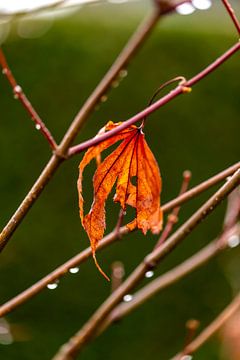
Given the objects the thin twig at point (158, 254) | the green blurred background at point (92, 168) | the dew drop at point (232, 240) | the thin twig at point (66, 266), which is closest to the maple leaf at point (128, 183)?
the thin twig at point (158, 254)

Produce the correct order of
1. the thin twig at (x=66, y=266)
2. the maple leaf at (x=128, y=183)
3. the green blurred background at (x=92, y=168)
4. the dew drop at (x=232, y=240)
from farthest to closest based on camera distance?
1. the green blurred background at (x=92, y=168)
2. the dew drop at (x=232, y=240)
3. the thin twig at (x=66, y=266)
4. the maple leaf at (x=128, y=183)

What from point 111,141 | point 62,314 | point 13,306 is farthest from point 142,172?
point 62,314

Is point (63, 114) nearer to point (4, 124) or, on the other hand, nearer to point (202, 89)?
point (4, 124)

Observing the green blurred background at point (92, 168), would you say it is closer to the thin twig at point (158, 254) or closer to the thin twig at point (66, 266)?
the thin twig at point (158, 254)

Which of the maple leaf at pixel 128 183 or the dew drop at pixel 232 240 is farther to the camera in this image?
the dew drop at pixel 232 240

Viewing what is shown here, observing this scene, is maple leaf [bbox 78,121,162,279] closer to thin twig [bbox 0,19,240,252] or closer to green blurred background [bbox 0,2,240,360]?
thin twig [bbox 0,19,240,252]

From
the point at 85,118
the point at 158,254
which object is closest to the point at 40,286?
the point at 158,254

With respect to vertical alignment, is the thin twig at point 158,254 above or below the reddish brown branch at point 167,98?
below

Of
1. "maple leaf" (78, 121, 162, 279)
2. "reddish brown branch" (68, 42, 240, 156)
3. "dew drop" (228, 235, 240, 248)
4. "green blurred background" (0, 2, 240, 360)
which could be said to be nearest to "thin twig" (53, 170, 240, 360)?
"maple leaf" (78, 121, 162, 279)

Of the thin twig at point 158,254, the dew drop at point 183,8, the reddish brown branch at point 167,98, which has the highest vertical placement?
the dew drop at point 183,8
